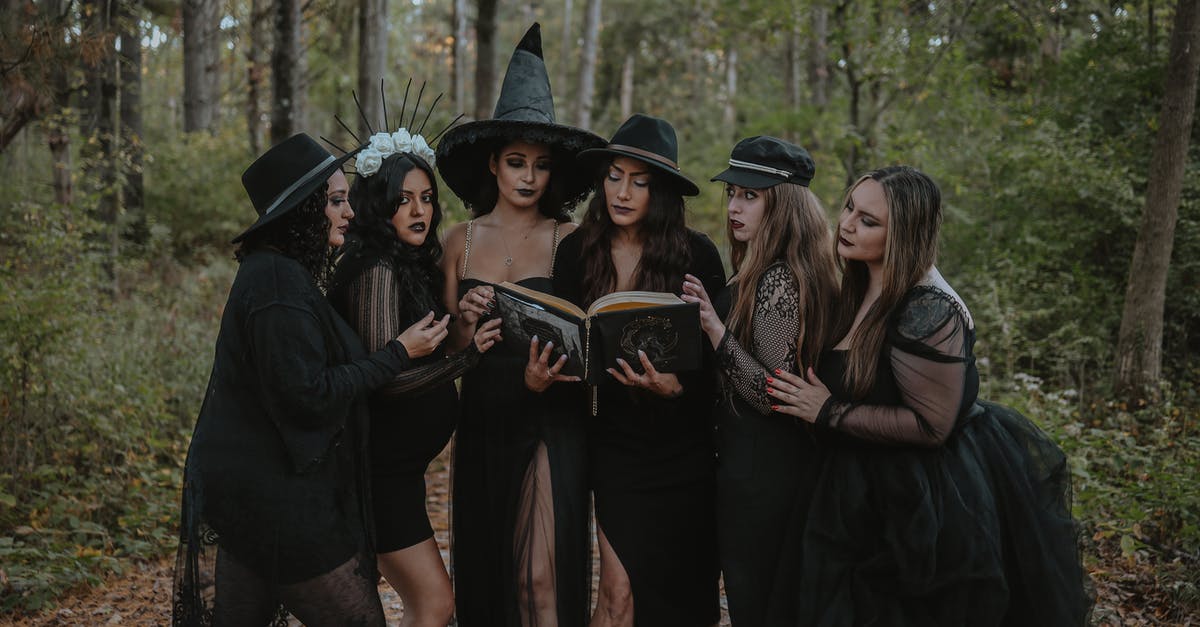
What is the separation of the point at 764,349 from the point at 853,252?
0.48 metres

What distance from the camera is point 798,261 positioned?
3316 mm

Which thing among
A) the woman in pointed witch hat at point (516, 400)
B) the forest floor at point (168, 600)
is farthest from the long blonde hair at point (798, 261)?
the forest floor at point (168, 600)

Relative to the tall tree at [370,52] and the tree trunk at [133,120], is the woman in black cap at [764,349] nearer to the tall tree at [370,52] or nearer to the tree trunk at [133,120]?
the tall tree at [370,52]

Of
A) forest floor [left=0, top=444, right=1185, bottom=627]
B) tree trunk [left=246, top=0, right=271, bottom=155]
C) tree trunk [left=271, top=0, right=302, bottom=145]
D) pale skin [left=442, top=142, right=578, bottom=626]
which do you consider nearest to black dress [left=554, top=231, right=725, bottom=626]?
pale skin [left=442, top=142, right=578, bottom=626]

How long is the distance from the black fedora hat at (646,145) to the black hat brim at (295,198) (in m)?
1.17

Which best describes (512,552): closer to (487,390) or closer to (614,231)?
(487,390)

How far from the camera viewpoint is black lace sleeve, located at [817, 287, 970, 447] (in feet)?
9.42

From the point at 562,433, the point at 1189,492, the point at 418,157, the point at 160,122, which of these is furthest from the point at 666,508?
the point at 160,122

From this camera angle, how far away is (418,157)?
3500 mm

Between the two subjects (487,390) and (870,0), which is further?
(870,0)

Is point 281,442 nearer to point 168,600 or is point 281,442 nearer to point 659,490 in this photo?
point 659,490

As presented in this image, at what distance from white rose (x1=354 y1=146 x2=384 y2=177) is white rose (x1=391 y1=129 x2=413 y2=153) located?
7 centimetres

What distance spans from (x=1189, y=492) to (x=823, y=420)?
11.4 feet

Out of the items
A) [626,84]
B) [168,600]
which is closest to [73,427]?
[168,600]
